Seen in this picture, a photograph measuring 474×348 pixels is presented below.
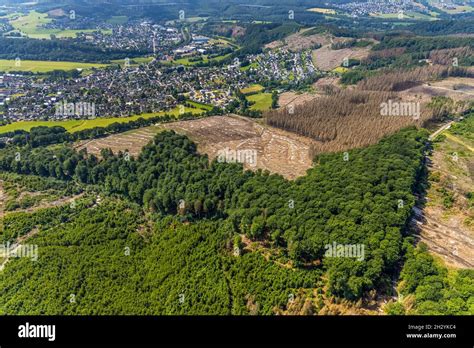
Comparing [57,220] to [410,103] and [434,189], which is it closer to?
[434,189]

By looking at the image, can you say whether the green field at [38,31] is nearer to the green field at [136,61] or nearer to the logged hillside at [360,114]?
the green field at [136,61]

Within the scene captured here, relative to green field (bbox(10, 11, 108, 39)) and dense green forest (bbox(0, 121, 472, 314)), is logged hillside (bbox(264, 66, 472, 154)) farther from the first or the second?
green field (bbox(10, 11, 108, 39))

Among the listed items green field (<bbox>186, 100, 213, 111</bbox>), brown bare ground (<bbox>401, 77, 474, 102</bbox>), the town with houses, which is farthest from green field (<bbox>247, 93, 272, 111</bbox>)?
brown bare ground (<bbox>401, 77, 474, 102</bbox>)

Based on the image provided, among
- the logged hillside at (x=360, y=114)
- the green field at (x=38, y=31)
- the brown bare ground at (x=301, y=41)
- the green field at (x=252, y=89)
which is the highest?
the green field at (x=38, y=31)

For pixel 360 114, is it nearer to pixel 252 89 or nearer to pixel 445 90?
pixel 445 90

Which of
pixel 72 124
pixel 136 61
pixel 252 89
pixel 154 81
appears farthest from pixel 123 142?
pixel 136 61

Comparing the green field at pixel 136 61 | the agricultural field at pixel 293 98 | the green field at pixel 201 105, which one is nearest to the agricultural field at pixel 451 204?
the agricultural field at pixel 293 98
